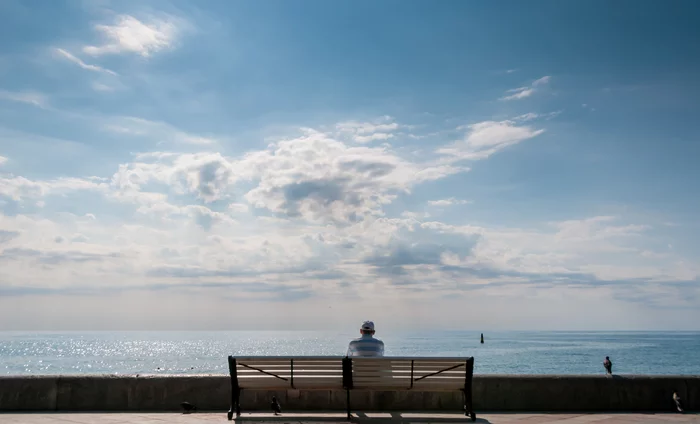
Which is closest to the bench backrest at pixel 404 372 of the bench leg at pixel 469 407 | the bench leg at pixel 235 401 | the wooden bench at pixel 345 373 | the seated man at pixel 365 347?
the wooden bench at pixel 345 373

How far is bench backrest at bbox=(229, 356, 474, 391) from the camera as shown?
930 cm

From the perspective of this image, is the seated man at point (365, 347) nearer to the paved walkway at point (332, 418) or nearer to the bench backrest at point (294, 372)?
the bench backrest at point (294, 372)

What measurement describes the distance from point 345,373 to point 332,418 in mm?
697

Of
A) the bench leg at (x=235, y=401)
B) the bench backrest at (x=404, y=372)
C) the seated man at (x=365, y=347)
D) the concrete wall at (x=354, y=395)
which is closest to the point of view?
→ the bench backrest at (x=404, y=372)

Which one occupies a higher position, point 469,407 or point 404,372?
point 404,372

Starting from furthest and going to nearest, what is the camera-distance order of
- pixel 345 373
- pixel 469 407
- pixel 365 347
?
1. pixel 365 347
2. pixel 469 407
3. pixel 345 373

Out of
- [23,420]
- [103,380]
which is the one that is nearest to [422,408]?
[103,380]

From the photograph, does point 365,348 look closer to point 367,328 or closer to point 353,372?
point 367,328

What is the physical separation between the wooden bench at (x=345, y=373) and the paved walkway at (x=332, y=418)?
1.05 feet

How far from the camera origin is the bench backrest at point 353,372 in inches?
366

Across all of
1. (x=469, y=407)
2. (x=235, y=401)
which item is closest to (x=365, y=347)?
A: (x=469, y=407)

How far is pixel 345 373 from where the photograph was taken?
9273mm

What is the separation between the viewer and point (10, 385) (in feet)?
33.7

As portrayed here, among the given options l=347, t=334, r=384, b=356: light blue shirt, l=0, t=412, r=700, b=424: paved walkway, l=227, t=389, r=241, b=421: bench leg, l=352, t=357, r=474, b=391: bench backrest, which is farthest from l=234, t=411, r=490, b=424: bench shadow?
l=347, t=334, r=384, b=356: light blue shirt
